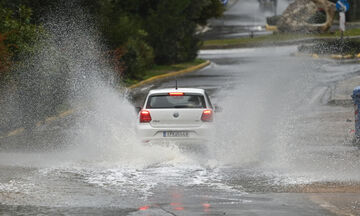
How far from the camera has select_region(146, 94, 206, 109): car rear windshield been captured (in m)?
17.9

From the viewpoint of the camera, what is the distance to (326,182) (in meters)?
14.4

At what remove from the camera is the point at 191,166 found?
1641 cm

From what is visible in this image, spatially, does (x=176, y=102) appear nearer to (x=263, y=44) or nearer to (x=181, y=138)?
(x=181, y=138)

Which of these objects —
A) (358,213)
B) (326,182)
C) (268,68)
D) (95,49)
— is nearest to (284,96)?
(95,49)

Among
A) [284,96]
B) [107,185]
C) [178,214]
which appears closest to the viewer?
[178,214]

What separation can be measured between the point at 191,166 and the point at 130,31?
986 inches

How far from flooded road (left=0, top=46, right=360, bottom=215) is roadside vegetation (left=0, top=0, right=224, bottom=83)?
284 centimetres

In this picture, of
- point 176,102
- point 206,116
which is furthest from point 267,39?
point 206,116

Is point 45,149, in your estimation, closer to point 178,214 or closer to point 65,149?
point 65,149

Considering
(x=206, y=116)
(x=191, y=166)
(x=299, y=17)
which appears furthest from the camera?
(x=299, y=17)

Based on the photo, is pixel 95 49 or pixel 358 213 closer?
pixel 358 213

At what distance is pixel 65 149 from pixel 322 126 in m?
7.14

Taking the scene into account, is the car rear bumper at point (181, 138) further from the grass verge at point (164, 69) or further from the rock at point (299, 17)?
the rock at point (299, 17)

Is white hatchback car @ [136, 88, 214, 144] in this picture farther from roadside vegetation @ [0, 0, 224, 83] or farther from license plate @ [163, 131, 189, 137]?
roadside vegetation @ [0, 0, 224, 83]
